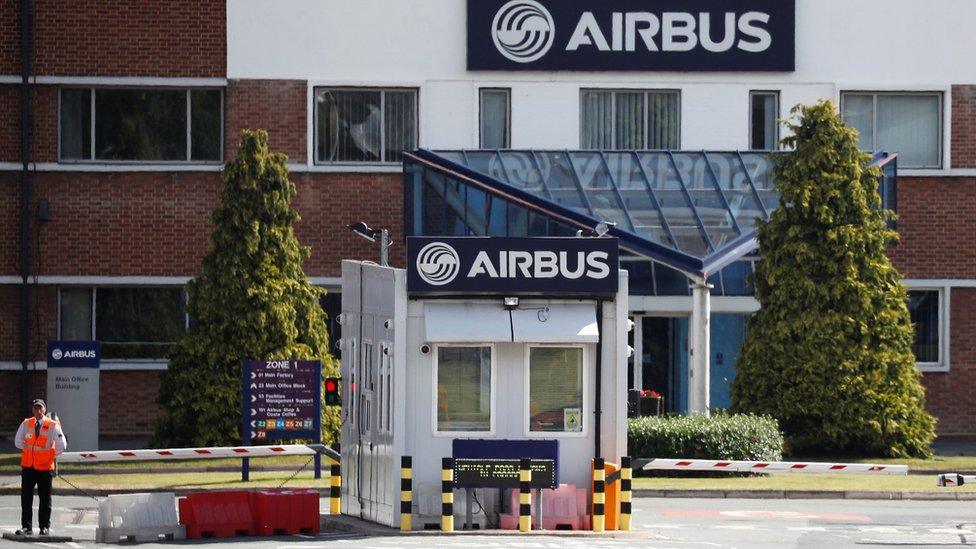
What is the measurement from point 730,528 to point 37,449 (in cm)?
755

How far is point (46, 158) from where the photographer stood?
3806 cm

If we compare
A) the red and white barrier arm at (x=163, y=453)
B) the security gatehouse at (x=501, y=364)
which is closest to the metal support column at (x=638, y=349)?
the red and white barrier arm at (x=163, y=453)

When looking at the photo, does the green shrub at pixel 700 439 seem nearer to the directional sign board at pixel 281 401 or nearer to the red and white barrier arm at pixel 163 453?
the directional sign board at pixel 281 401

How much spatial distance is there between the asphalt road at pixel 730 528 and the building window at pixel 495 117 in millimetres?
13563

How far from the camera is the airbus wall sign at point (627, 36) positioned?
3878cm

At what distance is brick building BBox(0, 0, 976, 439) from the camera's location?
124 ft

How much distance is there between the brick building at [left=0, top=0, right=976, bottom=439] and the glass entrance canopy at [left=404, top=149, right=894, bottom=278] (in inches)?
65.9

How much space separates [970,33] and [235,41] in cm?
1417

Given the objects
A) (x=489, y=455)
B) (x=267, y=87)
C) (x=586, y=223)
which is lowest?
(x=489, y=455)

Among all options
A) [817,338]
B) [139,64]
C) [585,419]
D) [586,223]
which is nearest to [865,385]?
[817,338]

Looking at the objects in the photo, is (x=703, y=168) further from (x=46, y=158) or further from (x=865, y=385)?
(x=46, y=158)

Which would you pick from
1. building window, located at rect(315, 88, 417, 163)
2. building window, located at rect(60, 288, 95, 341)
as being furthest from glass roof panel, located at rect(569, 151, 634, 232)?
building window, located at rect(60, 288, 95, 341)

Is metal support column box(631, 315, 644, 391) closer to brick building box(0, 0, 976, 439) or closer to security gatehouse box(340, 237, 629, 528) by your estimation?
brick building box(0, 0, 976, 439)

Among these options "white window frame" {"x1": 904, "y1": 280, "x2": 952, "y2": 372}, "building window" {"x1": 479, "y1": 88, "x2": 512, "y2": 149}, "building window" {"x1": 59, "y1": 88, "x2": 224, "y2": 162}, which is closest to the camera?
"building window" {"x1": 59, "y1": 88, "x2": 224, "y2": 162}
